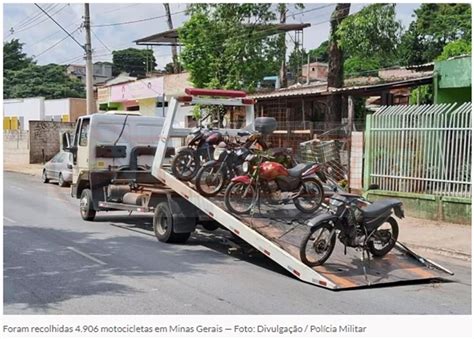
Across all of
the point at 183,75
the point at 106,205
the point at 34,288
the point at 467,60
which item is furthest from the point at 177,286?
the point at 183,75

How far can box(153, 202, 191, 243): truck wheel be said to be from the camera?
10.2 metres

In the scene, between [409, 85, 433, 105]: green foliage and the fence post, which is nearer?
the fence post

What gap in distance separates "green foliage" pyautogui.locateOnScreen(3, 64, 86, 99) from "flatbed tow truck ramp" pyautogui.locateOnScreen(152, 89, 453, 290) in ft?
80.3

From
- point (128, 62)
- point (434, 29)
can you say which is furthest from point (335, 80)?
point (128, 62)

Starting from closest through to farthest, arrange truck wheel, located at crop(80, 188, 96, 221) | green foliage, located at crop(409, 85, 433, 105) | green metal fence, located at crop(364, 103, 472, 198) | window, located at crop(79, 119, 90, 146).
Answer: green metal fence, located at crop(364, 103, 472, 198), truck wheel, located at crop(80, 188, 96, 221), window, located at crop(79, 119, 90, 146), green foliage, located at crop(409, 85, 433, 105)

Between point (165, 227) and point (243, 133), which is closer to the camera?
point (165, 227)

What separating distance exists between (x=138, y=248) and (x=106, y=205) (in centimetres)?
267

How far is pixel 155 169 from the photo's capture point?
10664 millimetres

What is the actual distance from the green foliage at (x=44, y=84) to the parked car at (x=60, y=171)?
9730 millimetres

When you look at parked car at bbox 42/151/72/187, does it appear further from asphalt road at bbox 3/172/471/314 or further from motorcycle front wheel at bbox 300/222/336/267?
motorcycle front wheel at bbox 300/222/336/267

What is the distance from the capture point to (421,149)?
13.4m

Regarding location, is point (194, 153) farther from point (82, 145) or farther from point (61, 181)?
point (61, 181)

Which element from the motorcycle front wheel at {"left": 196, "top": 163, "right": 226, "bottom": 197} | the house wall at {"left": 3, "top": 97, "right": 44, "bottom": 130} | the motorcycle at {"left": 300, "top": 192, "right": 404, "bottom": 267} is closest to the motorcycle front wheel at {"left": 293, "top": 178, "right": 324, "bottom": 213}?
the motorcycle front wheel at {"left": 196, "top": 163, "right": 226, "bottom": 197}

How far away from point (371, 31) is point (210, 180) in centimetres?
985
